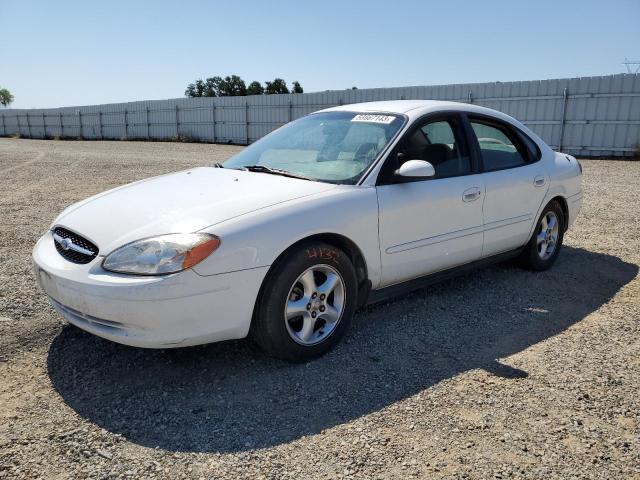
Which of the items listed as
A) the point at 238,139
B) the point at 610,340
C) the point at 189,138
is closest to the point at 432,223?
the point at 610,340

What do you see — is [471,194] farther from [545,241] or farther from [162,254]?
[162,254]

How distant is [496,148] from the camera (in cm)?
468

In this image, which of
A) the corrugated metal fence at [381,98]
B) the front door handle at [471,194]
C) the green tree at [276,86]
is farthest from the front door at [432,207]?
the green tree at [276,86]

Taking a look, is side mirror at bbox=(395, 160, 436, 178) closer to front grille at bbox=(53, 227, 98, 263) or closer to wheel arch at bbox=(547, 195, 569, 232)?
front grille at bbox=(53, 227, 98, 263)

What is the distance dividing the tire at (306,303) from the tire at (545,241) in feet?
7.88

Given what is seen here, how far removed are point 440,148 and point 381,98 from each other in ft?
61.7

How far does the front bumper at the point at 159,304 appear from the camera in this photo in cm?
276

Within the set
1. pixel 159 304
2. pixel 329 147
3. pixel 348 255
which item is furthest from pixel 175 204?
pixel 329 147

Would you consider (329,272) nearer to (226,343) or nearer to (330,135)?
(226,343)

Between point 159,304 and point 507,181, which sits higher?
point 507,181

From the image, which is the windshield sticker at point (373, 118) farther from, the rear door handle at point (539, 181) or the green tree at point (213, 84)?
the green tree at point (213, 84)

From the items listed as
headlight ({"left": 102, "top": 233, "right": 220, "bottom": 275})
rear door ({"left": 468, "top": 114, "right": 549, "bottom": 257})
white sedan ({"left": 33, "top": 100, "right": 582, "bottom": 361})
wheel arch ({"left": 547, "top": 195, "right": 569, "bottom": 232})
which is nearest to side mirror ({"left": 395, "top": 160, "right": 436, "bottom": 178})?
white sedan ({"left": 33, "top": 100, "right": 582, "bottom": 361})

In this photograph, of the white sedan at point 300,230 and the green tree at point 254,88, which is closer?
the white sedan at point 300,230

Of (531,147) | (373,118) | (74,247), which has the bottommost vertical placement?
(74,247)
